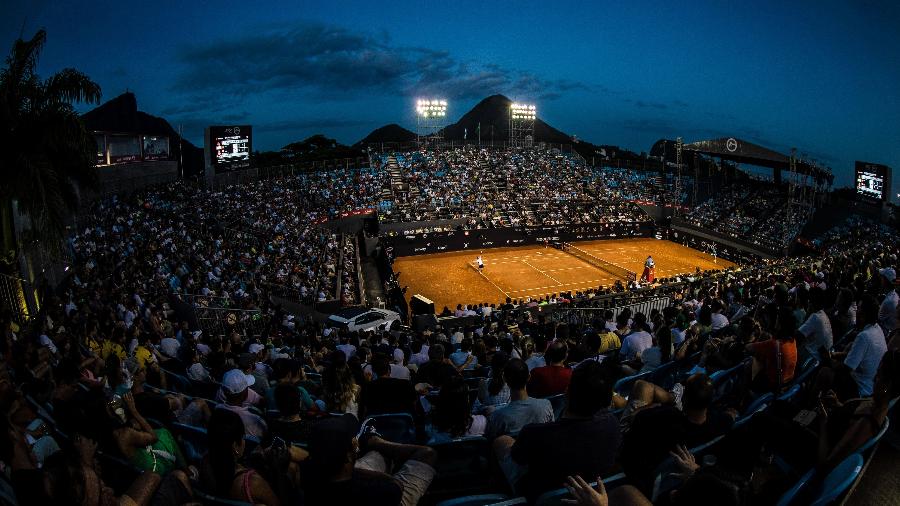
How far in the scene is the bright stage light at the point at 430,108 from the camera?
65375mm

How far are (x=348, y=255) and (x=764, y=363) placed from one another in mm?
33091

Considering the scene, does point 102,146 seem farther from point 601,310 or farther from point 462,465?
point 462,465

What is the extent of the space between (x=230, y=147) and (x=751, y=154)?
159 ft

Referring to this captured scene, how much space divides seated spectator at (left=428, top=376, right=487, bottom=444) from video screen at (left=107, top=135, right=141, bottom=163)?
134 ft

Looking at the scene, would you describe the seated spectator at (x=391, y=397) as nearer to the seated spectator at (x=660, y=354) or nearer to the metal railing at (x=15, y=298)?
the seated spectator at (x=660, y=354)

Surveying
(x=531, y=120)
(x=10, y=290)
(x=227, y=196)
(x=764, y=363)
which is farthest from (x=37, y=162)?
(x=531, y=120)

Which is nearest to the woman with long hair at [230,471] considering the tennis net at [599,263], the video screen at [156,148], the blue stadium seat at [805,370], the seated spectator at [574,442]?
the seated spectator at [574,442]

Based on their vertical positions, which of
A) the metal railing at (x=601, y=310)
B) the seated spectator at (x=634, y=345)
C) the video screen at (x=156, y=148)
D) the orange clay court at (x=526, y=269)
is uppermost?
the video screen at (x=156, y=148)

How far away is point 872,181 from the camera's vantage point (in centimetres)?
4294

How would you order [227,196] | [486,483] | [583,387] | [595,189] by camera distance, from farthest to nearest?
[595,189], [227,196], [486,483], [583,387]

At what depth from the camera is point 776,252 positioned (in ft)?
135

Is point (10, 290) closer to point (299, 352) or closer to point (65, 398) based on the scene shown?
point (299, 352)

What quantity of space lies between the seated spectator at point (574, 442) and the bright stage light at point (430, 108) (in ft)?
212

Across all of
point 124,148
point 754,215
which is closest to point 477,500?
point 124,148
